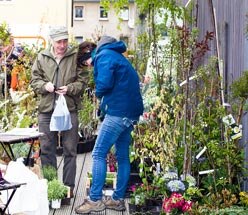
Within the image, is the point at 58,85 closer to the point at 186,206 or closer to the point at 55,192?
the point at 55,192

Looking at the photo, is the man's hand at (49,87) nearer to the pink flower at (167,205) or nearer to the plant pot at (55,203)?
the plant pot at (55,203)

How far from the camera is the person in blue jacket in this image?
8.26 m

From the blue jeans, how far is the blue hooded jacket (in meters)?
A: 0.11

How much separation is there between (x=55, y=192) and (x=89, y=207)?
44 cm

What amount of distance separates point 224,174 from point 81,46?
241cm

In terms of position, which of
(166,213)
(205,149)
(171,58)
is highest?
(171,58)

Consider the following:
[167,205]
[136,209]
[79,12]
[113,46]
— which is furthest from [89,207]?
[79,12]

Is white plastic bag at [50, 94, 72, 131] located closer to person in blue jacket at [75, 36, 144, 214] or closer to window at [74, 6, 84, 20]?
person in blue jacket at [75, 36, 144, 214]

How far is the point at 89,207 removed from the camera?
853 centimetres

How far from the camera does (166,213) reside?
7.42 meters

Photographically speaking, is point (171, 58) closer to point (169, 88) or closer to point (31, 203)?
point (169, 88)

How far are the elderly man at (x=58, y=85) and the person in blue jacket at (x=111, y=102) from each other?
0.72m

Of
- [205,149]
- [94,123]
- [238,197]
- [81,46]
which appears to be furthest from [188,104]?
[94,123]

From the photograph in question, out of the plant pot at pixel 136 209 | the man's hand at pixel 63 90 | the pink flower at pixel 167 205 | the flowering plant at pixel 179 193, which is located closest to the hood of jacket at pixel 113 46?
the man's hand at pixel 63 90
